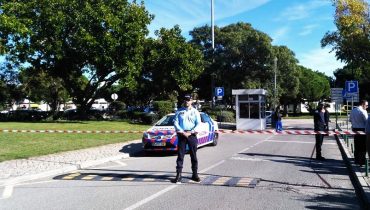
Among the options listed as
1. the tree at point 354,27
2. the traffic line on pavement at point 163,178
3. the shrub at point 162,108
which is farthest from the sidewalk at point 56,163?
the tree at point 354,27

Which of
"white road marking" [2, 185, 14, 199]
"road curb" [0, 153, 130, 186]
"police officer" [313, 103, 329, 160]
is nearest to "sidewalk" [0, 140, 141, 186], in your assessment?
"road curb" [0, 153, 130, 186]

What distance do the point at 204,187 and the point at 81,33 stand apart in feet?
79.5

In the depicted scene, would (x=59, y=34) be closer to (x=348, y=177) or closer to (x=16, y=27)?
(x=16, y=27)

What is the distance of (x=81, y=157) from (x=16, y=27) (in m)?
16.5

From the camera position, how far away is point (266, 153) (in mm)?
15258

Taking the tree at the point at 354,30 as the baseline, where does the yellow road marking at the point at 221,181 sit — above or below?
below

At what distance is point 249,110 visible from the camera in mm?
29766

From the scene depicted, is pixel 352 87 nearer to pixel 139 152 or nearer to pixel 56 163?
pixel 139 152

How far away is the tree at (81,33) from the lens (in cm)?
3112

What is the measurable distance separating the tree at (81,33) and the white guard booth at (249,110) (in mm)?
8426

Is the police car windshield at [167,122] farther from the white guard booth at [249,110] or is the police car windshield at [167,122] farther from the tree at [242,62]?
the tree at [242,62]

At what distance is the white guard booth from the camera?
29109 mm

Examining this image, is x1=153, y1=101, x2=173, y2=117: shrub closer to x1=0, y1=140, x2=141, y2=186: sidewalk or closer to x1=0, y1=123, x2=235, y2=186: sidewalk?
x1=0, y1=123, x2=235, y2=186: sidewalk

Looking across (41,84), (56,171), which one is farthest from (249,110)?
(41,84)
